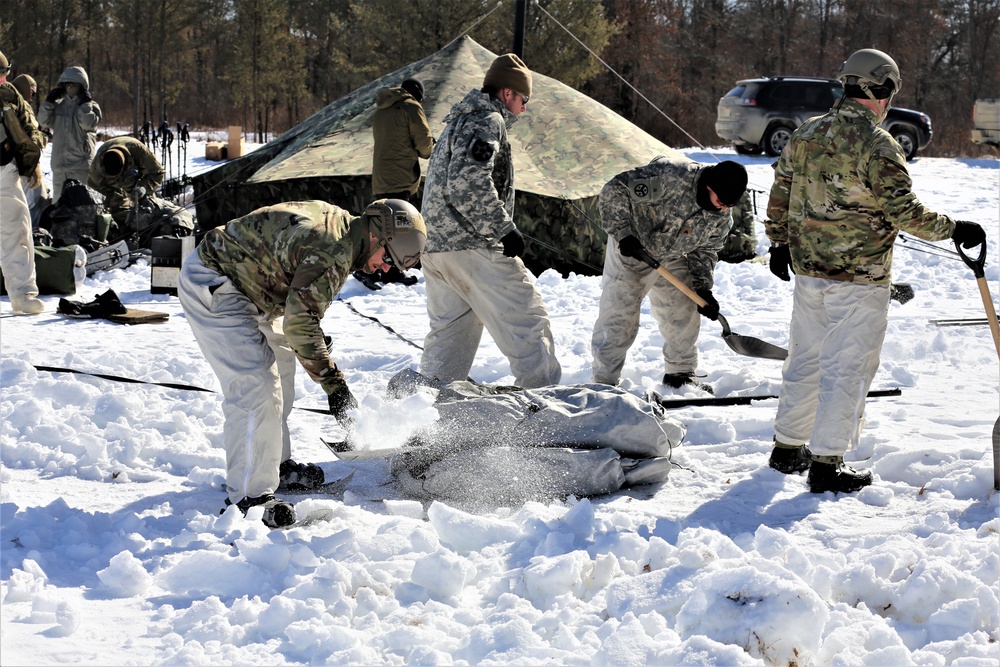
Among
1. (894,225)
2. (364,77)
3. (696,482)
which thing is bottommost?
(696,482)

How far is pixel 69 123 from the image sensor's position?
11.1 meters

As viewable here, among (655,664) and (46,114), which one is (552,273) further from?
(655,664)

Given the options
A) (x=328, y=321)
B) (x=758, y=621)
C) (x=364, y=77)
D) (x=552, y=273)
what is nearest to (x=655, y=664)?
(x=758, y=621)

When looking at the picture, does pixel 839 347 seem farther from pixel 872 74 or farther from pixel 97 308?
pixel 97 308

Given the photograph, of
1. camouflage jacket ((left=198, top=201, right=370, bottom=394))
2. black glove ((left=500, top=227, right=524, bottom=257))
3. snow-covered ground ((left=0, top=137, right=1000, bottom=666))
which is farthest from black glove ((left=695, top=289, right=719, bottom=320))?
camouflage jacket ((left=198, top=201, right=370, bottom=394))

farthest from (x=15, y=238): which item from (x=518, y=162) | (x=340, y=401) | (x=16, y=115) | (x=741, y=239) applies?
(x=741, y=239)

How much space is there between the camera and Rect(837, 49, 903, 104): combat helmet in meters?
4.43

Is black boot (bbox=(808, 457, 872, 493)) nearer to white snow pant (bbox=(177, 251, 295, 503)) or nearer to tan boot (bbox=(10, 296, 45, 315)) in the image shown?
white snow pant (bbox=(177, 251, 295, 503))

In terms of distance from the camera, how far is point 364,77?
1117 inches

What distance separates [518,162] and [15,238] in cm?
442

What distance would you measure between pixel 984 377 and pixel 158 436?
488cm

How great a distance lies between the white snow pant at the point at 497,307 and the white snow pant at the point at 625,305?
0.78 m

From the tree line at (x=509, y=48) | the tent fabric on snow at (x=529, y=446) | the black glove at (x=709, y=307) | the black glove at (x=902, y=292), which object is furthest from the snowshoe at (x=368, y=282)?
the tree line at (x=509, y=48)

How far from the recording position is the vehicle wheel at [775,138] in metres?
18.9
